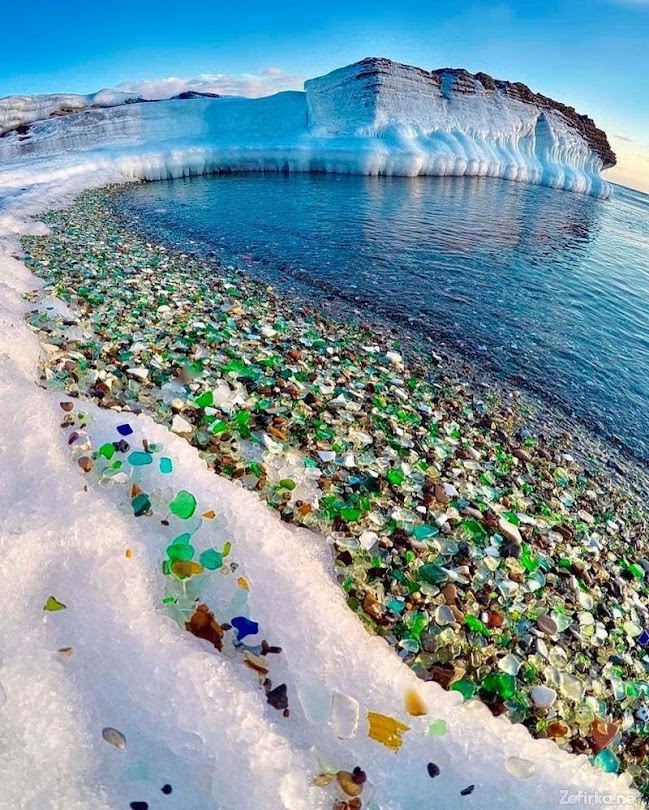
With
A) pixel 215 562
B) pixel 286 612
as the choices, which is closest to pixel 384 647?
pixel 286 612

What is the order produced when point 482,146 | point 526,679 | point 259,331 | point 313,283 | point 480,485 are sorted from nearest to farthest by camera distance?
point 526,679 → point 480,485 → point 259,331 → point 313,283 → point 482,146

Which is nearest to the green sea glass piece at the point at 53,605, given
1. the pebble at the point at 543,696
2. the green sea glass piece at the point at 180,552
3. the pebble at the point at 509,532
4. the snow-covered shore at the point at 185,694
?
the snow-covered shore at the point at 185,694

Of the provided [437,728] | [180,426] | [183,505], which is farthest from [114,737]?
[180,426]

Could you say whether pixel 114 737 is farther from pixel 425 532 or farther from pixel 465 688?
pixel 425 532

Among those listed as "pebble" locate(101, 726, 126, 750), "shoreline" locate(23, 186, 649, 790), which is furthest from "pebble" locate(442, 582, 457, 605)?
"pebble" locate(101, 726, 126, 750)

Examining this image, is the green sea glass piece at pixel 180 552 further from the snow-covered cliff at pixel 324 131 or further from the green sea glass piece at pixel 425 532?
the snow-covered cliff at pixel 324 131

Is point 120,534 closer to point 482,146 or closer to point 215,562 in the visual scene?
point 215,562
